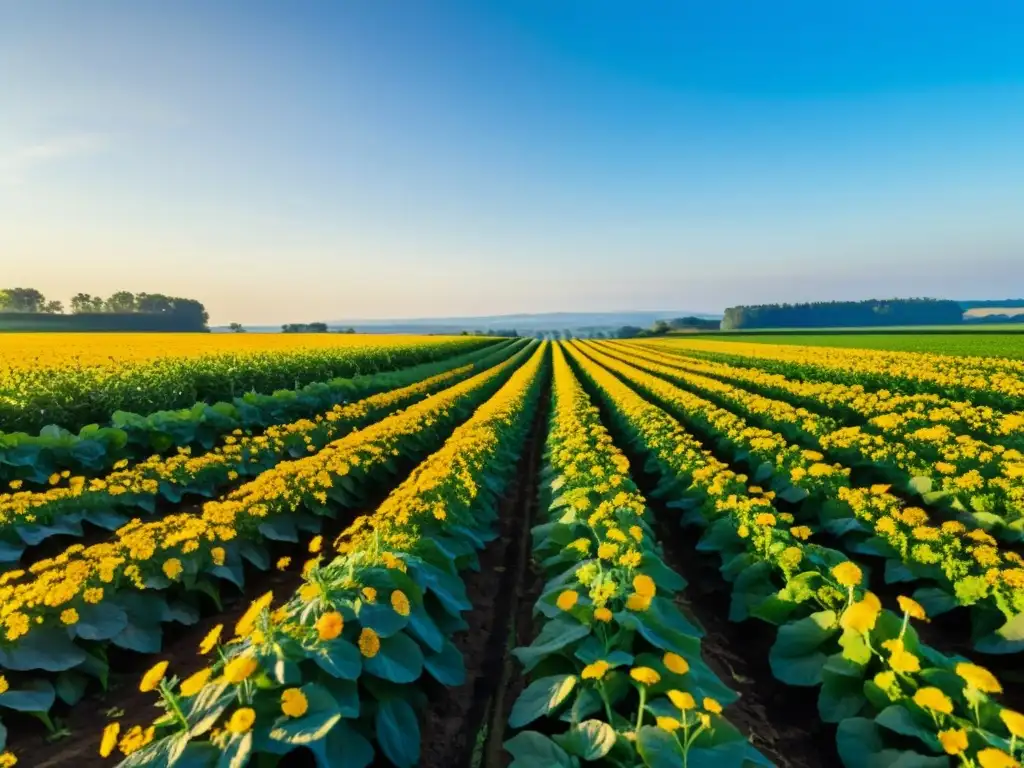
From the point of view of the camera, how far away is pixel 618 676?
3.06m

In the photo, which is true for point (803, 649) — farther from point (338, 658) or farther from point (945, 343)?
point (945, 343)

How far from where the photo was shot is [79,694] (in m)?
4.01

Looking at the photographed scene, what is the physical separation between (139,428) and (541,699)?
10.2m

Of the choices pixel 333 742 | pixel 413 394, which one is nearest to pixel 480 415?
pixel 413 394

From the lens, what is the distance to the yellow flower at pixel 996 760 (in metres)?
2.13

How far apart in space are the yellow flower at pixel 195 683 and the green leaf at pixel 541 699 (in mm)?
1671

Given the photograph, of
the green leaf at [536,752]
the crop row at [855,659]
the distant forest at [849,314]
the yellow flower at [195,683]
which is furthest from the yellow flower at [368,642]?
the distant forest at [849,314]

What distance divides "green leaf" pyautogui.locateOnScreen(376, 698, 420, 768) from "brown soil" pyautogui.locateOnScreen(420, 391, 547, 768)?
2.03ft

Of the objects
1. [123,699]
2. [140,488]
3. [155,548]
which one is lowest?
[123,699]

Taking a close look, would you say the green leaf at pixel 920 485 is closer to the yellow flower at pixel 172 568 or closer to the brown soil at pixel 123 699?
the brown soil at pixel 123 699

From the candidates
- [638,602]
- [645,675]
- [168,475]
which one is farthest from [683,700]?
[168,475]

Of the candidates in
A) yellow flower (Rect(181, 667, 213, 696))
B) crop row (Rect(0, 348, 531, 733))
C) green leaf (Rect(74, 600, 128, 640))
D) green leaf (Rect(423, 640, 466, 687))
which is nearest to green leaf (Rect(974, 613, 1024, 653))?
green leaf (Rect(423, 640, 466, 687))

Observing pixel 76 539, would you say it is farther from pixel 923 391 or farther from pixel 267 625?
pixel 923 391

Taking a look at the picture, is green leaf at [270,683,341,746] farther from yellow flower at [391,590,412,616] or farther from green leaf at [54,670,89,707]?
green leaf at [54,670,89,707]
